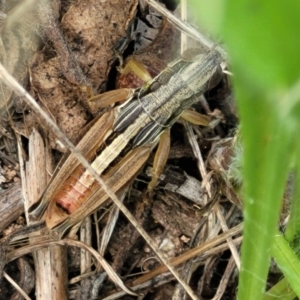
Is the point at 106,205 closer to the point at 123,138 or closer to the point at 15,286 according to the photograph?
the point at 123,138

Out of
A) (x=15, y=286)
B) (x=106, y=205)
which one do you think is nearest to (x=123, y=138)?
(x=106, y=205)

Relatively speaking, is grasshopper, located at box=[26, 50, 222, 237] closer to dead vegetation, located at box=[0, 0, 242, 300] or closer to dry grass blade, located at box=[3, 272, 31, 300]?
dead vegetation, located at box=[0, 0, 242, 300]

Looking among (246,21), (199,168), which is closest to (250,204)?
(246,21)

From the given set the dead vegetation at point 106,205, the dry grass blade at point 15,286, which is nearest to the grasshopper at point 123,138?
the dead vegetation at point 106,205

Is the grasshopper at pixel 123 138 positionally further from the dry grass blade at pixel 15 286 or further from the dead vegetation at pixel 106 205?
the dry grass blade at pixel 15 286

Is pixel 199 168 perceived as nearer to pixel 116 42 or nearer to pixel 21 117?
pixel 116 42

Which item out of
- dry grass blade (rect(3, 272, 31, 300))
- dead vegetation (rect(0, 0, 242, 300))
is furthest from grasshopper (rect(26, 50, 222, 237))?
dry grass blade (rect(3, 272, 31, 300))

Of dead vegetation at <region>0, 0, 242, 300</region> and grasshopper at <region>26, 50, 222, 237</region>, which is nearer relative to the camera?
grasshopper at <region>26, 50, 222, 237</region>
